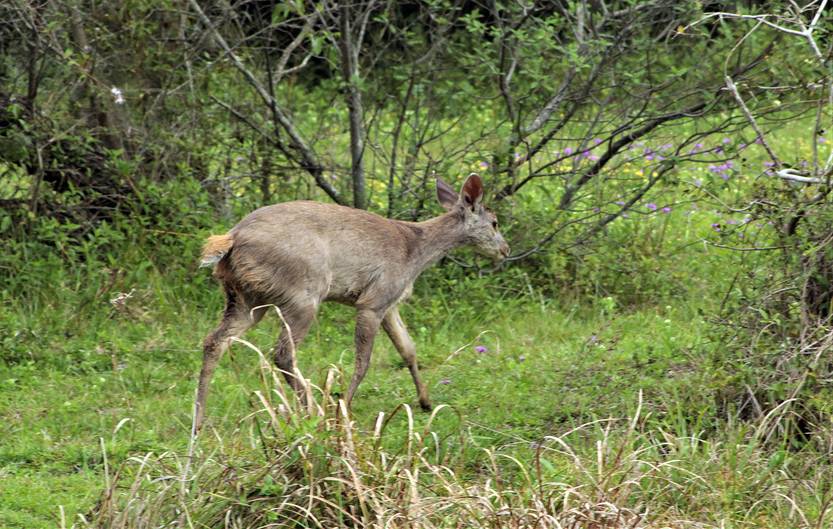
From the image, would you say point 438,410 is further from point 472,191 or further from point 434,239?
point 472,191

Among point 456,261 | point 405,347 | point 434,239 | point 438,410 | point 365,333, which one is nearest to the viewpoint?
point 438,410

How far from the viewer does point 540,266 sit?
368 inches

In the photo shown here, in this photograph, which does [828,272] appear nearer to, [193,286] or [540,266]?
[540,266]

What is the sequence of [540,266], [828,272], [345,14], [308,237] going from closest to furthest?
[828,272] < [308,237] < [345,14] < [540,266]

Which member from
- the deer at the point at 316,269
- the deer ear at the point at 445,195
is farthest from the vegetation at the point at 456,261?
the deer ear at the point at 445,195

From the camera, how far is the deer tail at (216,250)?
22.2 ft

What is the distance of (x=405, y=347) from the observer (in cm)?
763

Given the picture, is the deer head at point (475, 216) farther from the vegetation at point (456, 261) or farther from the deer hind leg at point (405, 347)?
the deer hind leg at point (405, 347)

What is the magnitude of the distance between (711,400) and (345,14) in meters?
3.78

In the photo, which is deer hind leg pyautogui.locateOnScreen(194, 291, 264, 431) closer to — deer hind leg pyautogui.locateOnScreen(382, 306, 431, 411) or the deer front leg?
the deer front leg

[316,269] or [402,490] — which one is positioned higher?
[316,269]

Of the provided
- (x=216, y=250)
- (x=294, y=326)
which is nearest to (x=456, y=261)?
(x=294, y=326)

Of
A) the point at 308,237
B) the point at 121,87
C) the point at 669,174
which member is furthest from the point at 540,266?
the point at 121,87

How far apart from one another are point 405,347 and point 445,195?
1.16 m
